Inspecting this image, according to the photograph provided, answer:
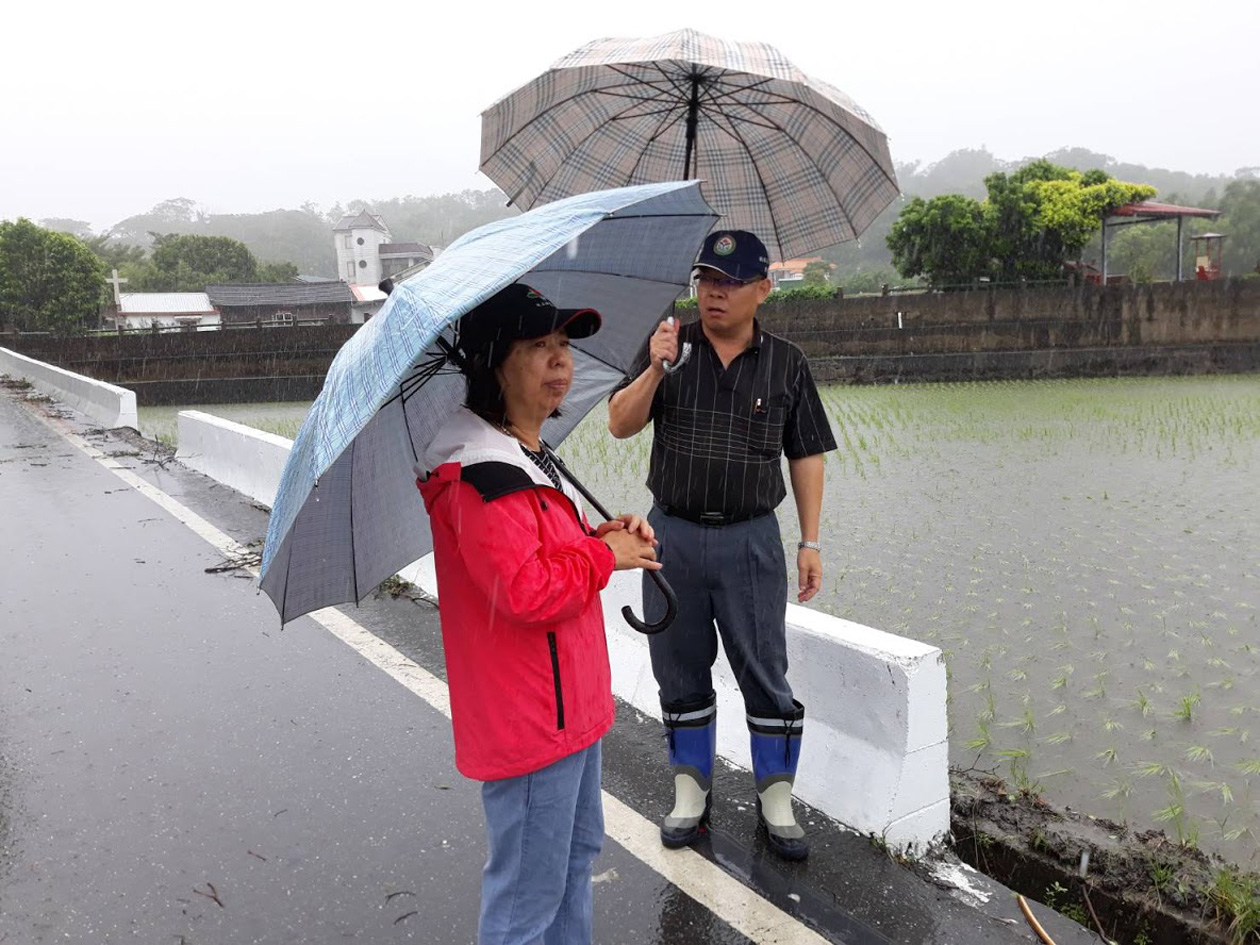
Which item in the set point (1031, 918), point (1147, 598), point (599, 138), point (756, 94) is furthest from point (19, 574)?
point (1147, 598)

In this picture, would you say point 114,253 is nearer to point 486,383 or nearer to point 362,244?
point 362,244

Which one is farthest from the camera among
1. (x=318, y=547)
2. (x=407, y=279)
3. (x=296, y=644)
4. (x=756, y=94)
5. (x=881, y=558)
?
(x=881, y=558)

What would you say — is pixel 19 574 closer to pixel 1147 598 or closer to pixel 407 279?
pixel 407 279

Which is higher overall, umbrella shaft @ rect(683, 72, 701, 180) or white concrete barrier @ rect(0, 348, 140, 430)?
umbrella shaft @ rect(683, 72, 701, 180)

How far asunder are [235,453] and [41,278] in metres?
48.4

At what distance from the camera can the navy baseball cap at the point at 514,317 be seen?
186cm

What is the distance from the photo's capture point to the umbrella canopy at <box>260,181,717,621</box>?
5.49 feet

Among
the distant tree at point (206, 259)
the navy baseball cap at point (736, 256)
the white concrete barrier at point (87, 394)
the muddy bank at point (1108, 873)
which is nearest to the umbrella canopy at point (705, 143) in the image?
the navy baseball cap at point (736, 256)

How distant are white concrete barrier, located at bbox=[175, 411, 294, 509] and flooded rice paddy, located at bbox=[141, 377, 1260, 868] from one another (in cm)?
332

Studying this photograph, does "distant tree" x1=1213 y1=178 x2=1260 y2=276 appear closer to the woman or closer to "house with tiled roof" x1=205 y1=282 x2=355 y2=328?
"house with tiled roof" x1=205 y1=282 x2=355 y2=328

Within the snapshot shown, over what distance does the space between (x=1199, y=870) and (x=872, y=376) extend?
87.0ft

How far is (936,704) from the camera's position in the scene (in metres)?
2.84

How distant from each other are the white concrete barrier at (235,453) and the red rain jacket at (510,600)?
5.44 meters

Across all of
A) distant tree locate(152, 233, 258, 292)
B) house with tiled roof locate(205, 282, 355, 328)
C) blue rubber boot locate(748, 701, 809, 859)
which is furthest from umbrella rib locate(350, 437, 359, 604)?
distant tree locate(152, 233, 258, 292)
